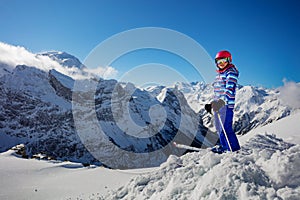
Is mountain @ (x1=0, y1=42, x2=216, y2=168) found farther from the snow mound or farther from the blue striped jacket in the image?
the snow mound

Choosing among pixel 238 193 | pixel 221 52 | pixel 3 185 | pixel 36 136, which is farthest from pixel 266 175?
pixel 36 136

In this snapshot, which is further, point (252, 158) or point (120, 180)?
point (120, 180)

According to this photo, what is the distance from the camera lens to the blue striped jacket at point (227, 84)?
6160 mm

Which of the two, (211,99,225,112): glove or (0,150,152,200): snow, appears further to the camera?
(0,150,152,200): snow

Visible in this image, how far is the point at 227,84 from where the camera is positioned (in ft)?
20.5

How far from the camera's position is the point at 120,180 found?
8062mm

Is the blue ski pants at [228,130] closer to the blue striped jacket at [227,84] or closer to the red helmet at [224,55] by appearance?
the blue striped jacket at [227,84]

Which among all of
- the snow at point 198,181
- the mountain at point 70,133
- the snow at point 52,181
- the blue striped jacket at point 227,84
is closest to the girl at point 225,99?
the blue striped jacket at point 227,84

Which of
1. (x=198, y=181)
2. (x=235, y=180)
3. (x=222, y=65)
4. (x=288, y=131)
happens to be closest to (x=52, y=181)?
(x=198, y=181)

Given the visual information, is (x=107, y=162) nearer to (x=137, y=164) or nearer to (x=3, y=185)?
(x=137, y=164)

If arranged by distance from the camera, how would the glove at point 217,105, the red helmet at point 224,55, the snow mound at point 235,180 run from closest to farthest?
the snow mound at point 235,180
the glove at point 217,105
the red helmet at point 224,55

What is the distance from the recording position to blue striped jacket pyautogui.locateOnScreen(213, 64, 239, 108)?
6.16m

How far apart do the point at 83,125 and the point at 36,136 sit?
101 ft

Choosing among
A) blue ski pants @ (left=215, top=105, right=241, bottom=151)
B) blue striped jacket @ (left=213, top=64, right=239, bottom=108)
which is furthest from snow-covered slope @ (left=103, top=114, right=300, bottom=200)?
blue striped jacket @ (left=213, top=64, right=239, bottom=108)
